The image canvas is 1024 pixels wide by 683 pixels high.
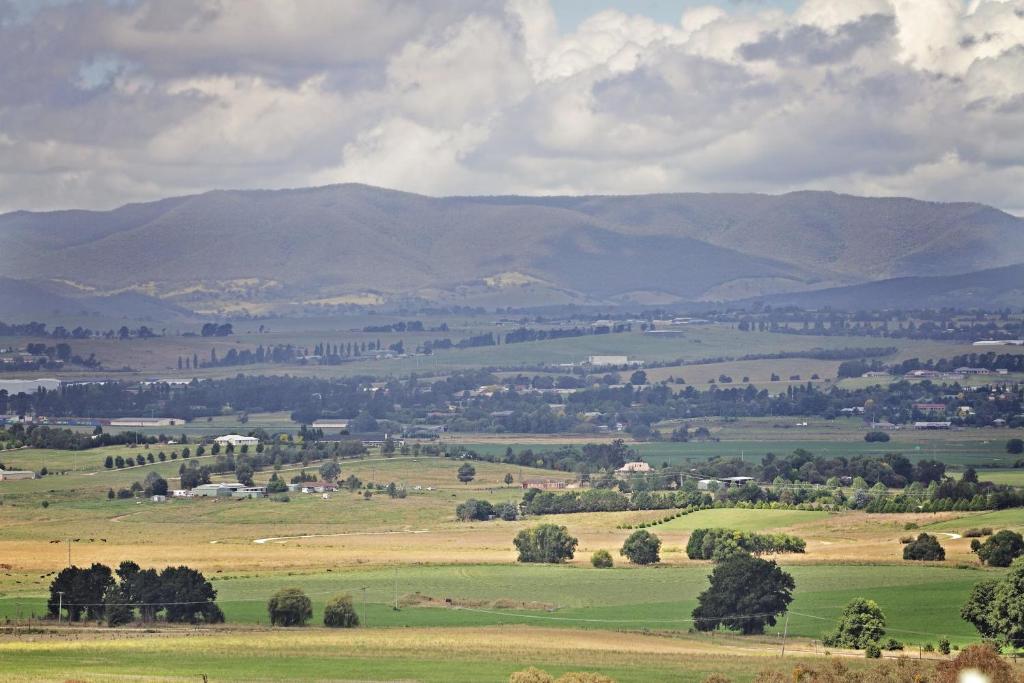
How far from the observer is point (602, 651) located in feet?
214

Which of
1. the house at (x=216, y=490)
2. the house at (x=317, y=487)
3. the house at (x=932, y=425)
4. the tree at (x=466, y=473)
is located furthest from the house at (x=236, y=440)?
the house at (x=932, y=425)

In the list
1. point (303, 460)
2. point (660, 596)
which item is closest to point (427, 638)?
point (660, 596)

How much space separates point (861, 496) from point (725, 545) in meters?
30.1

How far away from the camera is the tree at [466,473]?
13812 centimetres

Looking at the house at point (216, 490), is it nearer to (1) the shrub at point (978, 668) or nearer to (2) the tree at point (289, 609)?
(2) the tree at point (289, 609)

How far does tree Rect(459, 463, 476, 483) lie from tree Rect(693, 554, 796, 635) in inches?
2475

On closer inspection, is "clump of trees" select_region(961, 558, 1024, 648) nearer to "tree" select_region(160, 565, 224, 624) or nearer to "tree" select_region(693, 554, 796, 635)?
"tree" select_region(693, 554, 796, 635)

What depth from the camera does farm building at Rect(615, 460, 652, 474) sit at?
144 meters

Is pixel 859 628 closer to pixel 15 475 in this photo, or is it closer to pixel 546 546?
pixel 546 546

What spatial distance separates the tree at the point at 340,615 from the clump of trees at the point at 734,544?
2206 centimetres

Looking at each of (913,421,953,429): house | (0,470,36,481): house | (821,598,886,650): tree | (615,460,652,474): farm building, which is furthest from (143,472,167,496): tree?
(913,421,953,429): house

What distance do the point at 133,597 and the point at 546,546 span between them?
23.1 meters

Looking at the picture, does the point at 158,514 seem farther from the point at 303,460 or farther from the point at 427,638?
the point at 427,638

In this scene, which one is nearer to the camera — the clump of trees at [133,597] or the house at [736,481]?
the clump of trees at [133,597]
